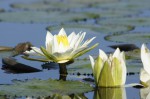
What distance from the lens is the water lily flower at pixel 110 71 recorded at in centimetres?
273

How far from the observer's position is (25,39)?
432cm

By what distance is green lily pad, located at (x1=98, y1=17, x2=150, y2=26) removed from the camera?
495cm

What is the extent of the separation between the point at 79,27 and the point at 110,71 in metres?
2.04

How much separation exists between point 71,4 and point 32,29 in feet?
6.23

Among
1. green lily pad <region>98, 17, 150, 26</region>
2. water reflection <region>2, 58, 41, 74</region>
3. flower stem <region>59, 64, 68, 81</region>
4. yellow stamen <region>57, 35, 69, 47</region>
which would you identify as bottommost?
flower stem <region>59, 64, 68, 81</region>

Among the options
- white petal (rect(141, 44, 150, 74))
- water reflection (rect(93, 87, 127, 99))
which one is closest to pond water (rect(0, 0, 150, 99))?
water reflection (rect(93, 87, 127, 99))

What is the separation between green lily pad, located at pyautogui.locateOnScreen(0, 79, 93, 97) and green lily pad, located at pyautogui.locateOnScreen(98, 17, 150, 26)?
7.31 feet

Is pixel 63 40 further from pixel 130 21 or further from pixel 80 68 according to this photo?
pixel 130 21

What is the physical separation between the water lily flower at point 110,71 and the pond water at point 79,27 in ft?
0.15

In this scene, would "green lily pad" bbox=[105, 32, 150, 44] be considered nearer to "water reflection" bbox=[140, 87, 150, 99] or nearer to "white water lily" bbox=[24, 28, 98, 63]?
"white water lily" bbox=[24, 28, 98, 63]

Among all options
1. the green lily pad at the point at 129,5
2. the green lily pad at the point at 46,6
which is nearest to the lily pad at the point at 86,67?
the green lily pad at the point at 129,5

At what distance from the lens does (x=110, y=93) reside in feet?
8.89

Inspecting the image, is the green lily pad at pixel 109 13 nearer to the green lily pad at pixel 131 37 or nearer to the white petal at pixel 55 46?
the green lily pad at pixel 131 37

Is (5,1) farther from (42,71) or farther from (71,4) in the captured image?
(42,71)
